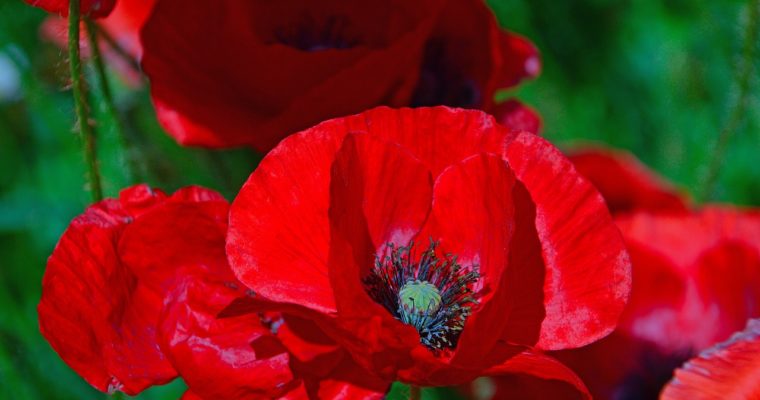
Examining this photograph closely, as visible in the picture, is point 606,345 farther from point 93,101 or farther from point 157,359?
point 93,101

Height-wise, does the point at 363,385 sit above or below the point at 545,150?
below

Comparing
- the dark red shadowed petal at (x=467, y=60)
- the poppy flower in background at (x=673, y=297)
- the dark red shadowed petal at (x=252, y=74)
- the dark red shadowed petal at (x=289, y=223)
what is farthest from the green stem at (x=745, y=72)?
the dark red shadowed petal at (x=289, y=223)

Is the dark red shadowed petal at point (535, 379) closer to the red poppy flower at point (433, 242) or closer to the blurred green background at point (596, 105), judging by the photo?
the red poppy flower at point (433, 242)

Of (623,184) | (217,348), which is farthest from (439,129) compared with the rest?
(623,184)

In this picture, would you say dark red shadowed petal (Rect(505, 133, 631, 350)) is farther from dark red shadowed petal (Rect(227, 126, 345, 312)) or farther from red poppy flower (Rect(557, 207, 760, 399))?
red poppy flower (Rect(557, 207, 760, 399))

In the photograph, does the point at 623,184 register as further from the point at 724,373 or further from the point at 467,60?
the point at 724,373

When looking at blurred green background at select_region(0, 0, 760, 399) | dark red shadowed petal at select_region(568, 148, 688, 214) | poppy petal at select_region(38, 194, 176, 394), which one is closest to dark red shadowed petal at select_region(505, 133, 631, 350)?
poppy petal at select_region(38, 194, 176, 394)

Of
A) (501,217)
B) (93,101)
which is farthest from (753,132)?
(501,217)
